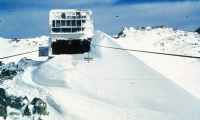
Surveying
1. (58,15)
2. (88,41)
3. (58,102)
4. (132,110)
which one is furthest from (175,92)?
(58,15)

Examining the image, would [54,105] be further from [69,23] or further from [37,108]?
[69,23]

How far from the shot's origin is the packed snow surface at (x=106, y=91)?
10008 mm

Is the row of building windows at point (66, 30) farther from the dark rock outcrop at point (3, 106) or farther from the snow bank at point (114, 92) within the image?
the dark rock outcrop at point (3, 106)

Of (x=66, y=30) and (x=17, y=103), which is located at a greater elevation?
(x=66, y=30)

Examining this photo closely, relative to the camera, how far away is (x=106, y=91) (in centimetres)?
1226

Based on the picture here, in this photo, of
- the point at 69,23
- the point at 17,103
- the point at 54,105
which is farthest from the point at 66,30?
the point at 54,105

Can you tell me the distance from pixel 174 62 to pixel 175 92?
30.8 feet

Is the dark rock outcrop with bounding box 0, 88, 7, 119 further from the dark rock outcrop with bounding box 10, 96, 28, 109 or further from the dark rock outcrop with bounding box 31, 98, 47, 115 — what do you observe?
the dark rock outcrop with bounding box 31, 98, 47, 115

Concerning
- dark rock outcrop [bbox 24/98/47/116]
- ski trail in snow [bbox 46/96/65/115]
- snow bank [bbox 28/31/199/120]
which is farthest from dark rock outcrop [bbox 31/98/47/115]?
snow bank [bbox 28/31/199/120]

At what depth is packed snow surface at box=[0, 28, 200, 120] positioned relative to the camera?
10008mm

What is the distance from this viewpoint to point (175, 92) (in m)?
12.0

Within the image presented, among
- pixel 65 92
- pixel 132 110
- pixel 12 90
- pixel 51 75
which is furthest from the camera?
pixel 51 75

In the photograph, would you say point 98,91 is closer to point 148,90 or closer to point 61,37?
point 148,90

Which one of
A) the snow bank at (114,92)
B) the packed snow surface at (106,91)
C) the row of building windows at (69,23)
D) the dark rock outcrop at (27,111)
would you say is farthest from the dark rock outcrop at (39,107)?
the row of building windows at (69,23)
